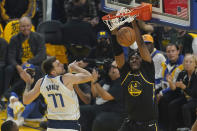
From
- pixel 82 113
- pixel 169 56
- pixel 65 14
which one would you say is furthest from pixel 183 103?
pixel 65 14

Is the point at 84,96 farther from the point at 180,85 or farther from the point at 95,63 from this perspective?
the point at 180,85

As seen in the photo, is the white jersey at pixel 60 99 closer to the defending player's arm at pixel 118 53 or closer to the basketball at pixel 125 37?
the defending player's arm at pixel 118 53

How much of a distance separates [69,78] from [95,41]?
4.28 m

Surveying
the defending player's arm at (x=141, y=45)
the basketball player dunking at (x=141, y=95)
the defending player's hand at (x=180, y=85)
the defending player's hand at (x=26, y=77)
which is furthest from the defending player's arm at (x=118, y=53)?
the defending player's hand at (x=26, y=77)

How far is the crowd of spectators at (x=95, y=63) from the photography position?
8.82 metres

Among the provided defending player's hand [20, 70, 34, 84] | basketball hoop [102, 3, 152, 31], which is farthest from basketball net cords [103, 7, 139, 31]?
defending player's hand [20, 70, 34, 84]

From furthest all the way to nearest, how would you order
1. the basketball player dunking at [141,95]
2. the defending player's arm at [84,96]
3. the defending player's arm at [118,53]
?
the defending player's arm at [84,96] < the defending player's arm at [118,53] < the basketball player dunking at [141,95]

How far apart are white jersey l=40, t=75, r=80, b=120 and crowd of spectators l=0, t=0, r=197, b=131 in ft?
3.52

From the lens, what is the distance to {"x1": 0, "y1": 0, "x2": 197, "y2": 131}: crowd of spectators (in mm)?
8820

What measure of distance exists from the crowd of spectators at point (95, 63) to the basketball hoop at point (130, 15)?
148 centimetres

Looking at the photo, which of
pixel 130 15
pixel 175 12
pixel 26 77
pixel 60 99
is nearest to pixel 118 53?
pixel 130 15

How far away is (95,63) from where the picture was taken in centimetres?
1025

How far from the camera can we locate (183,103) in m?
9.13

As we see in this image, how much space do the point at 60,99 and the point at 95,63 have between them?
3397 millimetres
